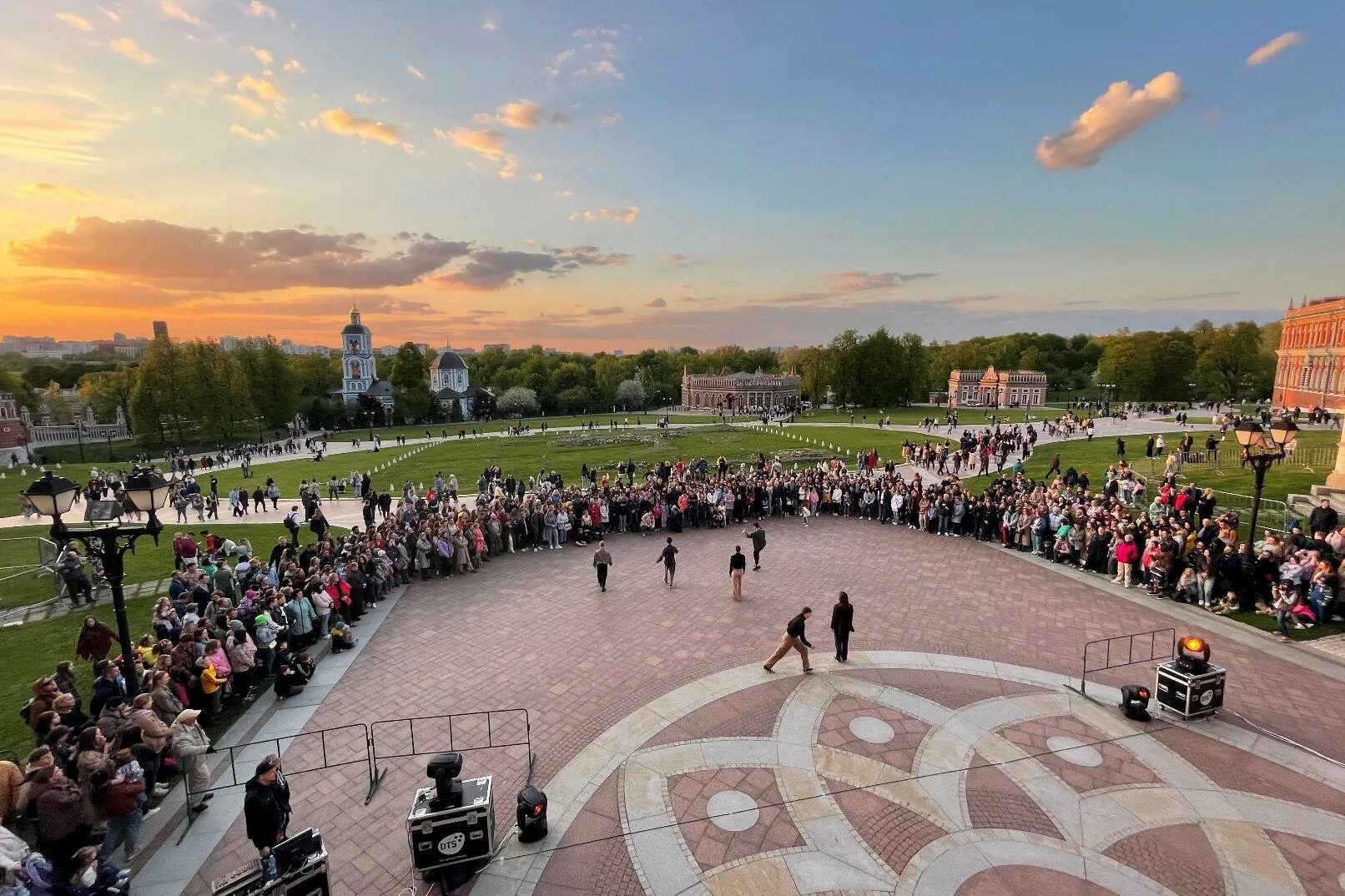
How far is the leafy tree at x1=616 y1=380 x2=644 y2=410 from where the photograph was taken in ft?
354

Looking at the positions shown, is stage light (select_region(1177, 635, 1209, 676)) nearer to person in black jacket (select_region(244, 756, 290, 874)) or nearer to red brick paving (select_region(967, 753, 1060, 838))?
red brick paving (select_region(967, 753, 1060, 838))

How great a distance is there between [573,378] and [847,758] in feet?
356

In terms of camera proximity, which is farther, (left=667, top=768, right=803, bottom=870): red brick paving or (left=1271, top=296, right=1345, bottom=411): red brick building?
(left=1271, top=296, right=1345, bottom=411): red brick building

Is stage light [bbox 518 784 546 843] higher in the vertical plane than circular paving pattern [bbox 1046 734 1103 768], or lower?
higher

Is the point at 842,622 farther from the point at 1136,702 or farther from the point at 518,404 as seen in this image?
the point at 518,404

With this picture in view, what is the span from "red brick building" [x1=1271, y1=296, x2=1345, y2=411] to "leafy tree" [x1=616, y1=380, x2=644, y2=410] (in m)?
84.2

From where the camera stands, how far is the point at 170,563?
19.4 metres

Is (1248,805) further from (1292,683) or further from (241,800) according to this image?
(241,800)

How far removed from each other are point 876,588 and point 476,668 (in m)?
9.64

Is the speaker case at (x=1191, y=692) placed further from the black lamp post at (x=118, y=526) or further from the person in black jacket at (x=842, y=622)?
the black lamp post at (x=118, y=526)

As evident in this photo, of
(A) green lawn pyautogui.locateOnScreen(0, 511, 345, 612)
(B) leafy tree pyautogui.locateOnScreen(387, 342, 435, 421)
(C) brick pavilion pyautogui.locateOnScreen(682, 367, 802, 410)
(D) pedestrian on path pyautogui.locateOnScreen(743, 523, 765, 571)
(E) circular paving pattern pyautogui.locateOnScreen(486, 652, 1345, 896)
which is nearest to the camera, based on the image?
(E) circular paving pattern pyautogui.locateOnScreen(486, 652, 1345, 896)

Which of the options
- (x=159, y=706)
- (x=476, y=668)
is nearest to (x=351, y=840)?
(x=159, y=706)

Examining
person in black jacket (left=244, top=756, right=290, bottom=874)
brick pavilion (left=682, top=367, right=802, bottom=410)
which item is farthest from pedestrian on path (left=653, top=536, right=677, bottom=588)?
brick pavilion (left=682, top=367, right=802, bottom=410)

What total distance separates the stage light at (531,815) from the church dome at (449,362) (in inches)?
4697
